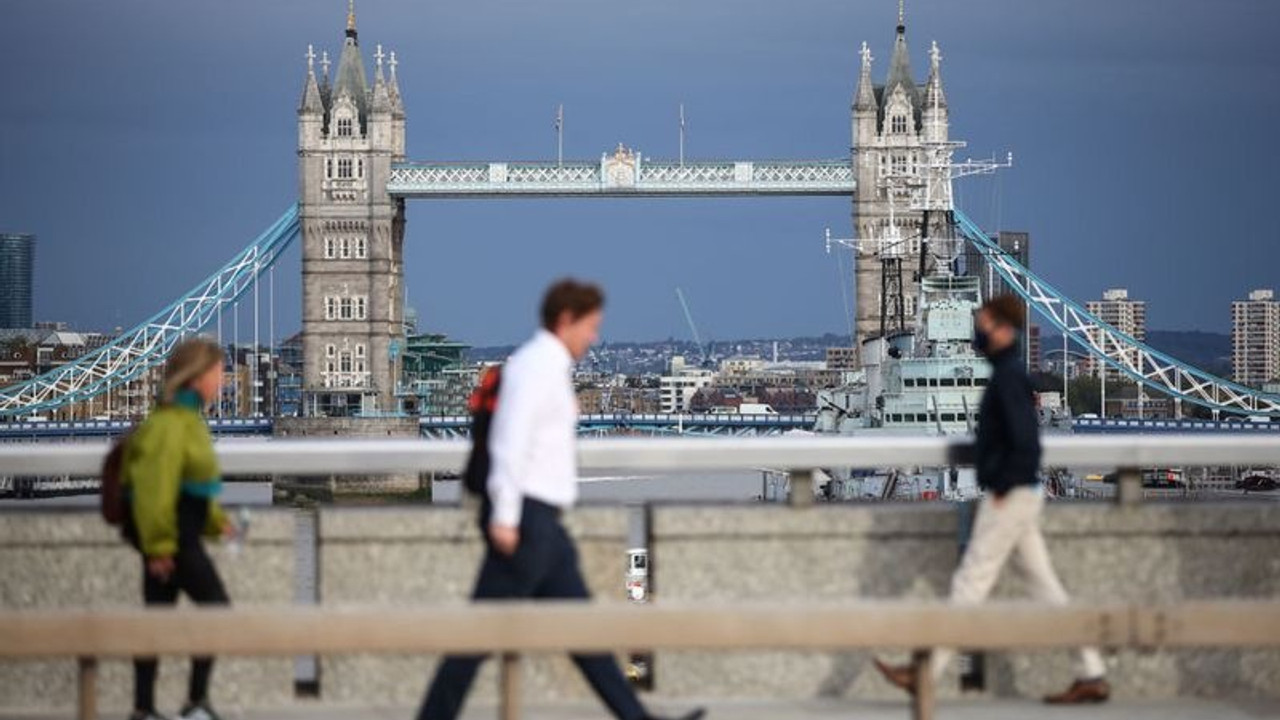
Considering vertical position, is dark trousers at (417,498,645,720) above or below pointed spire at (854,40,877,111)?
below

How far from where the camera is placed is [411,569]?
257 inches

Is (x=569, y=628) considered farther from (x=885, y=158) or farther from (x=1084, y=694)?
(x=885, y=158)

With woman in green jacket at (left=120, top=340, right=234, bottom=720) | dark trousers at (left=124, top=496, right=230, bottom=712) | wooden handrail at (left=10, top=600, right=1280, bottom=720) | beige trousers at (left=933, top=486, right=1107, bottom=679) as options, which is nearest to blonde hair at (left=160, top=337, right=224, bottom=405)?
woman in green jacket at (left=120, top=340, right=234, bottom=720)

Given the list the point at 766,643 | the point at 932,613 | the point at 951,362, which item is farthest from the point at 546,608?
the point at 951,362

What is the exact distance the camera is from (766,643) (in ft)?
16.9

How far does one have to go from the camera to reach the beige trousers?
6.38 meters

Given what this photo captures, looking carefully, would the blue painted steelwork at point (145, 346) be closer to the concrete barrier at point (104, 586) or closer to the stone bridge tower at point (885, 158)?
the stone bridge tower at point (885, 158)

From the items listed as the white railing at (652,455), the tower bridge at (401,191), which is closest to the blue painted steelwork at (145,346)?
the tower bridge at (401,191)

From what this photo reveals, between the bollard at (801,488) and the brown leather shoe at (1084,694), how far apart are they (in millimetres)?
820

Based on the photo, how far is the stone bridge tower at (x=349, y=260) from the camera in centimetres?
9381

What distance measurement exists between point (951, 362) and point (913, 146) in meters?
44.4

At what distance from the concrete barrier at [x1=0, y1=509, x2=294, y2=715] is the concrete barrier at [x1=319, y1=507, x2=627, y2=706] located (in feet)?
0.43

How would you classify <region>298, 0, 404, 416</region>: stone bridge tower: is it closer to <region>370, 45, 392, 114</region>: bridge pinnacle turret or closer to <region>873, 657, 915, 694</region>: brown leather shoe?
<region>370, 45, 392, 114</region>: bridge pinnacle turret

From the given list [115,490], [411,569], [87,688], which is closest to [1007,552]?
[411,569]
